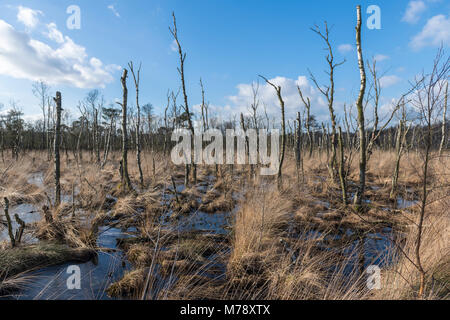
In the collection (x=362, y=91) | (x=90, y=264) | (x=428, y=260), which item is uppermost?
(x=362, y=91)

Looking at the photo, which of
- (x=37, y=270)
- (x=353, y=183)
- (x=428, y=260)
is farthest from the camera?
(x=353, y=183)

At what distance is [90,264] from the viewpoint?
3326 mm

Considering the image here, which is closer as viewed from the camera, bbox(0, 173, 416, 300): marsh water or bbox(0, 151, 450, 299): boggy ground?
bbox(0, 151, 450, 299): boggy ground

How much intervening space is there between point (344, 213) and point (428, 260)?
2953 mm

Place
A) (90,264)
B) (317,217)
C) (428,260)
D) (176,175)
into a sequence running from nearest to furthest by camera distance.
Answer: (428,260), (90,264), (317,217), (176,175)

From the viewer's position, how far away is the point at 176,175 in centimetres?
1192

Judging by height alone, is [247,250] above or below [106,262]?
above

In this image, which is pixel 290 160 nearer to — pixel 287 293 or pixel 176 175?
pixel 176 175

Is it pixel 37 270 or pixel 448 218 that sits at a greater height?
pixel 448 218

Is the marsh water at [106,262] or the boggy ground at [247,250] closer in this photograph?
the boggy ground at [247,250]

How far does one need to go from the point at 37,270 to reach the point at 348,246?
499cm

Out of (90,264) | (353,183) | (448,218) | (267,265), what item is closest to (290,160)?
(353,183)
